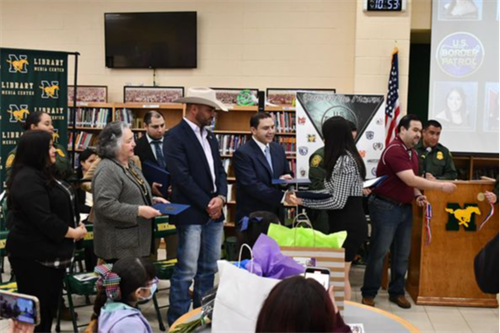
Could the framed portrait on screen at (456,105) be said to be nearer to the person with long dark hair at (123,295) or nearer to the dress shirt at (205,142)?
the dress shirt at (205,142)

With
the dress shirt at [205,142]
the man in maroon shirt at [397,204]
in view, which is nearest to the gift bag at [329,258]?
the dress shirt at [205,142]

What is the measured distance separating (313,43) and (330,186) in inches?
160

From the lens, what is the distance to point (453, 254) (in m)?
4.85

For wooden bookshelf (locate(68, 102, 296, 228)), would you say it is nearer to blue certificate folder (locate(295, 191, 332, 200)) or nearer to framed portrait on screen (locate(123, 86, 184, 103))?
framed portrait on screen (locate(123, 86, 184, 103))

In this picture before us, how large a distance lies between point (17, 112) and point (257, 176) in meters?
2.87

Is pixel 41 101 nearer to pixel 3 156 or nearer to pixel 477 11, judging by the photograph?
pixel 3 156

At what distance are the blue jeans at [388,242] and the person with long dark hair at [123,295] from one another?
8.30 ft

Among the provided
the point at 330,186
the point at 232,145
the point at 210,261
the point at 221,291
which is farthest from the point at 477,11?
the point at 221,291

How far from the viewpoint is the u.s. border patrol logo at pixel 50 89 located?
595 centimetres

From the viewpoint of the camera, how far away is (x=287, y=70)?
7500 mm

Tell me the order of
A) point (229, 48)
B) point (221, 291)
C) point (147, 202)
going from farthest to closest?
point (229, 48) < point (147, 202) < point (221, 291)

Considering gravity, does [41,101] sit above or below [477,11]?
below

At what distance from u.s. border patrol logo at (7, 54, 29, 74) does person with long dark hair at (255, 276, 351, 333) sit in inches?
207

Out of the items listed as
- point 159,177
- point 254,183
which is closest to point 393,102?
point 254,183
